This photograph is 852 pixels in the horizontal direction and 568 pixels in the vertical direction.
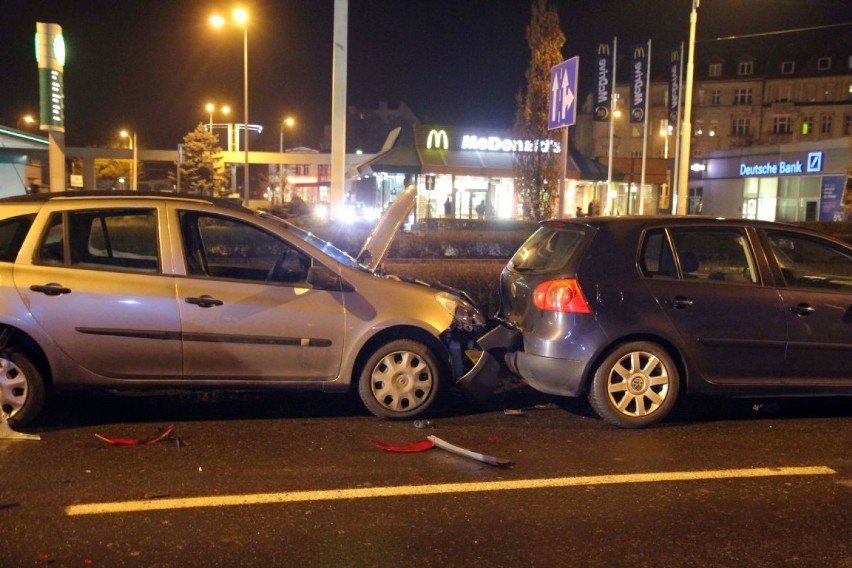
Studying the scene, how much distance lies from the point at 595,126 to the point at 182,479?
2712 inches

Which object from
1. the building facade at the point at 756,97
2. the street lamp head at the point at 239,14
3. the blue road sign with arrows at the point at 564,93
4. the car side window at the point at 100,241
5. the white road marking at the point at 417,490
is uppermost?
the building facade at the point at 756,97

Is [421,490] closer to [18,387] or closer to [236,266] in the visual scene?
[236,266]

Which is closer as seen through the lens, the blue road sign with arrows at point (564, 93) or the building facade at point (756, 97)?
the blue road sign with arrows at point (564, 93)

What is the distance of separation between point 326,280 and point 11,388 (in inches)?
93.1

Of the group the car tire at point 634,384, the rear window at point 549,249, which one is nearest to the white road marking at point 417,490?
the car tire at point 634,384

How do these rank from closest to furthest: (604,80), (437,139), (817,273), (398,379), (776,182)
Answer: (398,379) → (817,273) → (604,80) → (437,139) → (776,182)

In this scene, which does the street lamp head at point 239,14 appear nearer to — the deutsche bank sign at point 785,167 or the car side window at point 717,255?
the car side window at point 717,255

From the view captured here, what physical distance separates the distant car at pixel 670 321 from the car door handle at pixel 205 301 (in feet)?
6.84

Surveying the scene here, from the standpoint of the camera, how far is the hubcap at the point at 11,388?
18.3 ft

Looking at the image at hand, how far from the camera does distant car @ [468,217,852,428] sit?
585cm

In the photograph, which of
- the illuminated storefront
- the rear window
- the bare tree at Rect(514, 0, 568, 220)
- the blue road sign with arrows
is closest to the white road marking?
the rear window

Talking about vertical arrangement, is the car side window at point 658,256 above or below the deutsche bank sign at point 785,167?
below

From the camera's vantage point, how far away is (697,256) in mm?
6191

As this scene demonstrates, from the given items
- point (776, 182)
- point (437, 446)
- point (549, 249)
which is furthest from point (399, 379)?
point (776, 182)
